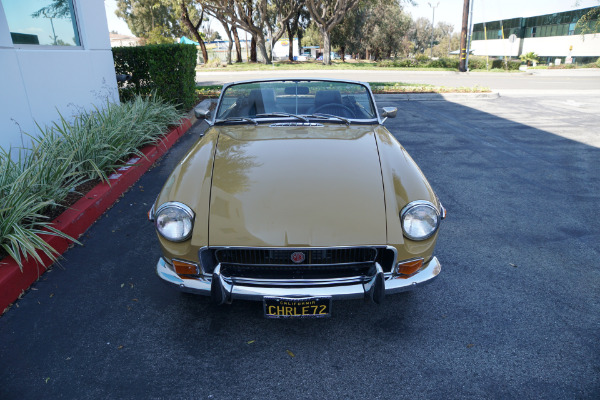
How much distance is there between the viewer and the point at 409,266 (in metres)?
2.56

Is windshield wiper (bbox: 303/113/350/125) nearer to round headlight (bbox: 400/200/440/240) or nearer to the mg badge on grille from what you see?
round headlight (bbox: 400/200/440/240)

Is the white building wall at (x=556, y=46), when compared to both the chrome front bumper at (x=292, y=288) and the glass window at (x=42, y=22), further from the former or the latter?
the chrome front bumper at (x=292, y=288)

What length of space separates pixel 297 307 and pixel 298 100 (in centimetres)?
225

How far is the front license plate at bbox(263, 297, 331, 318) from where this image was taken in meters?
2.34

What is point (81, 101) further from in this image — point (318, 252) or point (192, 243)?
point (318, 252)

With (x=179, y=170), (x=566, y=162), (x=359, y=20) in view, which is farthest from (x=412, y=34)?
(x=179, y=170)

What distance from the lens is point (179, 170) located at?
3.02 meters

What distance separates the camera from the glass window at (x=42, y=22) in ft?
17.8

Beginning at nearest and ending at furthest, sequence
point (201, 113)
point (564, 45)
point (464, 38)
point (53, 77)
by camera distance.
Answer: point (201, 113) < point (53, 77) < point (464, 38) < point (564, 45)

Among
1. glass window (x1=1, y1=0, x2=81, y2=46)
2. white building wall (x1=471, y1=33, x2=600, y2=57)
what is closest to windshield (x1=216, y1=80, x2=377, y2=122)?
glass window (x1=1, y1=0, x2=81, y2=46)

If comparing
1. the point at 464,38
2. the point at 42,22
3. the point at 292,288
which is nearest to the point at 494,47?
the point at 464,38

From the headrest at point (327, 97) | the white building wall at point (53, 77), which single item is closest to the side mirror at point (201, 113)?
the headrest at point (327, 97)

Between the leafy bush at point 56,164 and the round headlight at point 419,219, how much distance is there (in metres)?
2.73

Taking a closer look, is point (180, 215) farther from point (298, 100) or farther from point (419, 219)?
point (298, 100)
